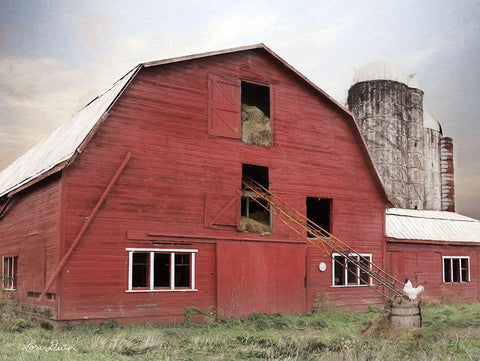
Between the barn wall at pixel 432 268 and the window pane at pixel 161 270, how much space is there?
407 inches

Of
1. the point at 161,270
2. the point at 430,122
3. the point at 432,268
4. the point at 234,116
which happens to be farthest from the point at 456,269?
the point at 430,122

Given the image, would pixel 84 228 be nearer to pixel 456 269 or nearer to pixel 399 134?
pixel 456 269

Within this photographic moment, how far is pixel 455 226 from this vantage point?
29547 mm

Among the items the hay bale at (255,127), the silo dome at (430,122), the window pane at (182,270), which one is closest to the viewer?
the window pane at (182,270)

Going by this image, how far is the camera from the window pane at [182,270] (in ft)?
60.4

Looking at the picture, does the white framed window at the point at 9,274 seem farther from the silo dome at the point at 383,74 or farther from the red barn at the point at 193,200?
the silo dome at the point at 383,74

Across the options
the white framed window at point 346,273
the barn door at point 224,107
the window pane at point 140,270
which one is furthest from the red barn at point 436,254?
the window pane at point 140,270

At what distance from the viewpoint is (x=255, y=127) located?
810 inches

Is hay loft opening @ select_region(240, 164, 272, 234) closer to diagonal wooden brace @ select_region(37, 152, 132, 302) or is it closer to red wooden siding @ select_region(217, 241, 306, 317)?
red wooden siding @ select_region(217, 241, 306, 317)

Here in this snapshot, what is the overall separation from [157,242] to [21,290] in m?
5.24

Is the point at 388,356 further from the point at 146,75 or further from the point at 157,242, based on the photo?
the point at 146,75

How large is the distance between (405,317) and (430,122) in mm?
32152

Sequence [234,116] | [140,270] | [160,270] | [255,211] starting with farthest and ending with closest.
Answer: [255,211]
[234,116]
[160,270]
[140,270]

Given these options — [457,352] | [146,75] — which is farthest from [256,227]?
[457,352]
